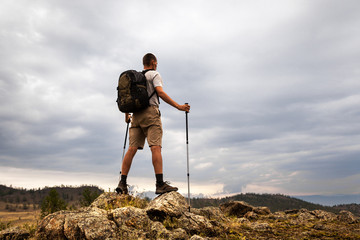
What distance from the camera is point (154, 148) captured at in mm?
8234

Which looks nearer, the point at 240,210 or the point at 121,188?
the point at 121,188

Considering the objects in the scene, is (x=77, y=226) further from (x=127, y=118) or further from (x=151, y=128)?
(x=127, y=118)

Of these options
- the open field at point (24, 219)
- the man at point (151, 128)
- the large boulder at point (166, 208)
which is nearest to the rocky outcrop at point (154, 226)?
the large boulder at point (166, 208)

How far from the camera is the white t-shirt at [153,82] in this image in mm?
8414

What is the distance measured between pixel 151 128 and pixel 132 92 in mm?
1234

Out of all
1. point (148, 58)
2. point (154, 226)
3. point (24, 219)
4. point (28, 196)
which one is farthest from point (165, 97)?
point (28, 196)

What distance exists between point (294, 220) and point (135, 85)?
764cm

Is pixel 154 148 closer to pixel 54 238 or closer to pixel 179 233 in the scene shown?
pixel 179 233

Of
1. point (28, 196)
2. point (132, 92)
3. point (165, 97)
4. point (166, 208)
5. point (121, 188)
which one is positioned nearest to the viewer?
point (166, 208)

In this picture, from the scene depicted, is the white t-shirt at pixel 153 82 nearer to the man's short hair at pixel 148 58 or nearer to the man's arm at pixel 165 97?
the man's arm at pixel 165 97

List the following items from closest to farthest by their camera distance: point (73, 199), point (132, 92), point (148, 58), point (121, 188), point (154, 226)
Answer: point (154, 226) → point (132, 92) → point (121, 188) → point (148, 58) → point (73, 199)

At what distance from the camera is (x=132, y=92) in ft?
26.9

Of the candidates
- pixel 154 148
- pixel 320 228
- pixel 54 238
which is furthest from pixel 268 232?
pixel 54 238

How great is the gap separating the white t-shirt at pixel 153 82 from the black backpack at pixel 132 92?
0.54 feet
